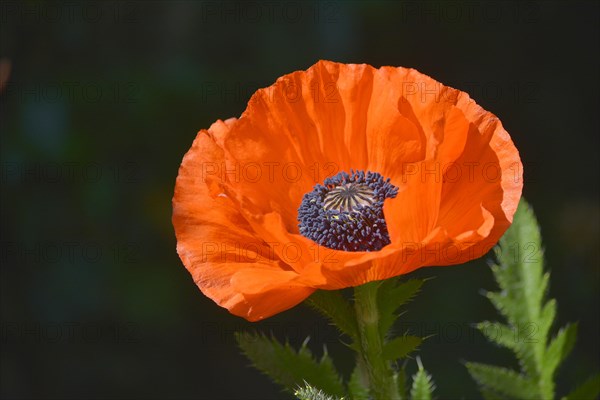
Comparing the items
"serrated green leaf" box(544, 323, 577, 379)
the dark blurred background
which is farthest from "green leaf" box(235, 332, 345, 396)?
the dark blurred background

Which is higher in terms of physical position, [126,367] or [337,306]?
[337,306]

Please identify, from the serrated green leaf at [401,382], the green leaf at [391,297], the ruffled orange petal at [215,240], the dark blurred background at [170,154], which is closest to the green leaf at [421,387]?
the serrated green leaf at [401,382]

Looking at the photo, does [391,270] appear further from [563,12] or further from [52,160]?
[563,12]

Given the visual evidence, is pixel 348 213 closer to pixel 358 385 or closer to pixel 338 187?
pixel 338 187

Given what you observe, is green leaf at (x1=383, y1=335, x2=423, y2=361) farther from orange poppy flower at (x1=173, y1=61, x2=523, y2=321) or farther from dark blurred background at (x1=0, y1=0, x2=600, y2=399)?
dark blurred background at (x1=0, y1=0, x2=600, y2=399)

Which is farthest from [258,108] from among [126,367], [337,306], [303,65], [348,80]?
[126,367]
